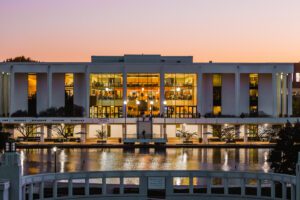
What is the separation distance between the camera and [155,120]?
72438 mm

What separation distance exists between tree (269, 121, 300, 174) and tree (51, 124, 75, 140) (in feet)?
126

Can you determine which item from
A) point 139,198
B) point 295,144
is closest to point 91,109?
point 295,144

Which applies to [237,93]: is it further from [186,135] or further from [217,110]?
[186,135]

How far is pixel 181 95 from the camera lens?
79.2 m

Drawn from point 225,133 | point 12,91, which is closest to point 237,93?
point 225,133

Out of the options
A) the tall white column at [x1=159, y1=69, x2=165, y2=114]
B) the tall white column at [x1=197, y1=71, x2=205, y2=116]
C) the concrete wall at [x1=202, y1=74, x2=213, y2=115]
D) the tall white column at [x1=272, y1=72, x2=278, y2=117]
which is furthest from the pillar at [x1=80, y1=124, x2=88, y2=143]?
the tall white column at [x1=272, y1=72, x2=278, y2=117]

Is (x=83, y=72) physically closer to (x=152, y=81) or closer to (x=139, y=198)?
(x=152, y=81)

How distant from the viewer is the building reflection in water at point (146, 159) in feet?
153

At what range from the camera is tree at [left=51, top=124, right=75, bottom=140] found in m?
70.1

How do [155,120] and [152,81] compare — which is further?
[152,81]

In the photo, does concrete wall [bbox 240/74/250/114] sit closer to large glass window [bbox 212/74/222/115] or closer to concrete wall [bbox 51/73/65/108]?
large glass window [bbox 212/74/222/115]

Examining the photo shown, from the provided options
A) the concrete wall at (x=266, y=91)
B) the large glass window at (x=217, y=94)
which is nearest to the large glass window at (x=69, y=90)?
the large glass window at (x=217, y=94)

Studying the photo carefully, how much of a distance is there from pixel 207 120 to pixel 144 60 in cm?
1460

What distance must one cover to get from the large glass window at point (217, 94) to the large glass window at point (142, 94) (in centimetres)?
618
